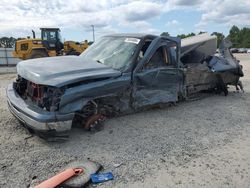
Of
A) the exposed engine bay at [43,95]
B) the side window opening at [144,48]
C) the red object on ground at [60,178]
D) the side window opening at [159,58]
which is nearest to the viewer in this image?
the red object on ground at [60,178]

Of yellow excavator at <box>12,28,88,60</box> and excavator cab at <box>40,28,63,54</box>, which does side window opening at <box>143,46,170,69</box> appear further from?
excavator cab at <box>40,28,63,54</box>

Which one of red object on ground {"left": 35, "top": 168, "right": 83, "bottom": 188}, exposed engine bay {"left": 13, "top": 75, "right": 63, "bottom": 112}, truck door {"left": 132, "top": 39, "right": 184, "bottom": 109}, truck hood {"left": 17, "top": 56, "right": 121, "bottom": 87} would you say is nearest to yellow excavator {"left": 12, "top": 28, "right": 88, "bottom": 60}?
truck door {"left": 132, "top": 39, "right": 184, "bottom": 109}

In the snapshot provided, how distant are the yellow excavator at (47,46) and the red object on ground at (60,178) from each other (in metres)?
17.3

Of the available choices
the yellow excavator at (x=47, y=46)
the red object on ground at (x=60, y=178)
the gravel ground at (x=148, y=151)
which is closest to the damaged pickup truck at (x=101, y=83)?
the gravel ground at (x=148, y=151)

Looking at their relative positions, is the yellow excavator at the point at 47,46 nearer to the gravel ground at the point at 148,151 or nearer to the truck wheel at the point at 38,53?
the truck wheel at the point at 38,53

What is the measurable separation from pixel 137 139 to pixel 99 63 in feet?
5.79

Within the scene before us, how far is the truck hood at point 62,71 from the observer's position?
16.4 ft

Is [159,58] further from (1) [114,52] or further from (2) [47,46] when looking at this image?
(2) [47,46]

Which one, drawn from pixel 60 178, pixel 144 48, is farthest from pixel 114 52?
pixel 60 178

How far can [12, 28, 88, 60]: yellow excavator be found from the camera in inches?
818

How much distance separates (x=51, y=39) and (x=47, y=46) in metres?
0.63

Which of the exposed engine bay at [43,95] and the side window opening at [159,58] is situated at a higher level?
the side window opening at [159,58]

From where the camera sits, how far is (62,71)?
17.2ft

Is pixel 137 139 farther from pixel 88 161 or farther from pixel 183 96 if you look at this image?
pixel 183 96
